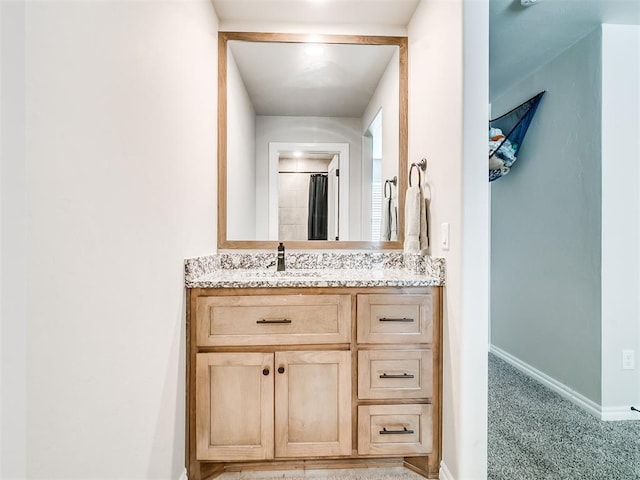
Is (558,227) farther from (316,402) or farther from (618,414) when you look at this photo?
(316,402)

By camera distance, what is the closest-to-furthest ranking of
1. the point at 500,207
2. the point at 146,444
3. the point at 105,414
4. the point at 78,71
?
the point at 78,71, the point at 105,414, the point at 146,444, the point at 500,207

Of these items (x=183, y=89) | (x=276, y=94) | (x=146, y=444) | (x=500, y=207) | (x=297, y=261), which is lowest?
(x=146, y=444)

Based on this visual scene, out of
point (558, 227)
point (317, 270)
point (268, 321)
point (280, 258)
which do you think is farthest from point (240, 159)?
point (558, 227)

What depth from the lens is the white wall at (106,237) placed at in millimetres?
727

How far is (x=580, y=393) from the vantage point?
2.26 m

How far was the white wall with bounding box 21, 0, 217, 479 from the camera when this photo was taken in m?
0.73

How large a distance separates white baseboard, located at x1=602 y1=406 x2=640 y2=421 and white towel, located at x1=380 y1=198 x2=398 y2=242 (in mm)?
1664

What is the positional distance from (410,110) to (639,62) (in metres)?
1.48

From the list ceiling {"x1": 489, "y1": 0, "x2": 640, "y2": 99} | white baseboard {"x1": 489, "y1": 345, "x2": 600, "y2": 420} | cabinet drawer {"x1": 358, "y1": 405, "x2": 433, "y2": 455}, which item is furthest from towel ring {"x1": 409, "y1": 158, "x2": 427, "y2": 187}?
white baseboard {"x1": 489, "y1": 345, "x2": 600, "y2": 420}

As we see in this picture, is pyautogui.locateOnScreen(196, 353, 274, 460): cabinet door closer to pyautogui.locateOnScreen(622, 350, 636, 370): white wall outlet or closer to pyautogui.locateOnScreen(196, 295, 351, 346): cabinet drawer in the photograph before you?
pyautogui.locateOnScreen(196, 295, 351, 346): cabinet drawer

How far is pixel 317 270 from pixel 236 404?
84 centimetres

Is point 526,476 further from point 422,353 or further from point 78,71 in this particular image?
point 78,71

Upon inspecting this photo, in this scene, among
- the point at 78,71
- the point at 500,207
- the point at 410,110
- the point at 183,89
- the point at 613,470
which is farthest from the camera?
the point at 500,207

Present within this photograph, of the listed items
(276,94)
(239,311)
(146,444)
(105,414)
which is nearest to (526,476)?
(239,311)
